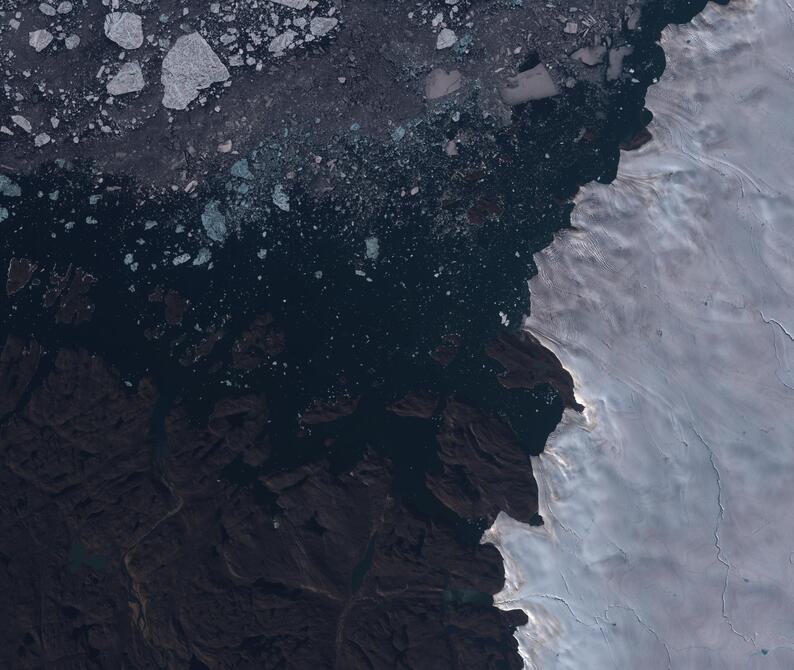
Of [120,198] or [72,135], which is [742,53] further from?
[72,135]

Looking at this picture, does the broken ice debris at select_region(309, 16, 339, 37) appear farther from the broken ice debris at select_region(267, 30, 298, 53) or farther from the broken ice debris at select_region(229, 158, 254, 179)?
the broken ice debris at select_region(229, 158, 254, 179)

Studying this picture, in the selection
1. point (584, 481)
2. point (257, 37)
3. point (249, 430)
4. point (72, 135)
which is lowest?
point (584, 481)

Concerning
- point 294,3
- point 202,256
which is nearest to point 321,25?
point 294,3

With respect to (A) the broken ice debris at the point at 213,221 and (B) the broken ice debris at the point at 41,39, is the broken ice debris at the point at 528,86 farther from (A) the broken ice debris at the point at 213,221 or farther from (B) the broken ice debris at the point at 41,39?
(B) the broken ice debris at the point at 41,39

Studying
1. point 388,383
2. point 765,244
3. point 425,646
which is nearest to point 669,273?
point 765,244

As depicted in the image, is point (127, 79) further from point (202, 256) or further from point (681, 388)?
point (681, 388)

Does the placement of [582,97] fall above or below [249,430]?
above
